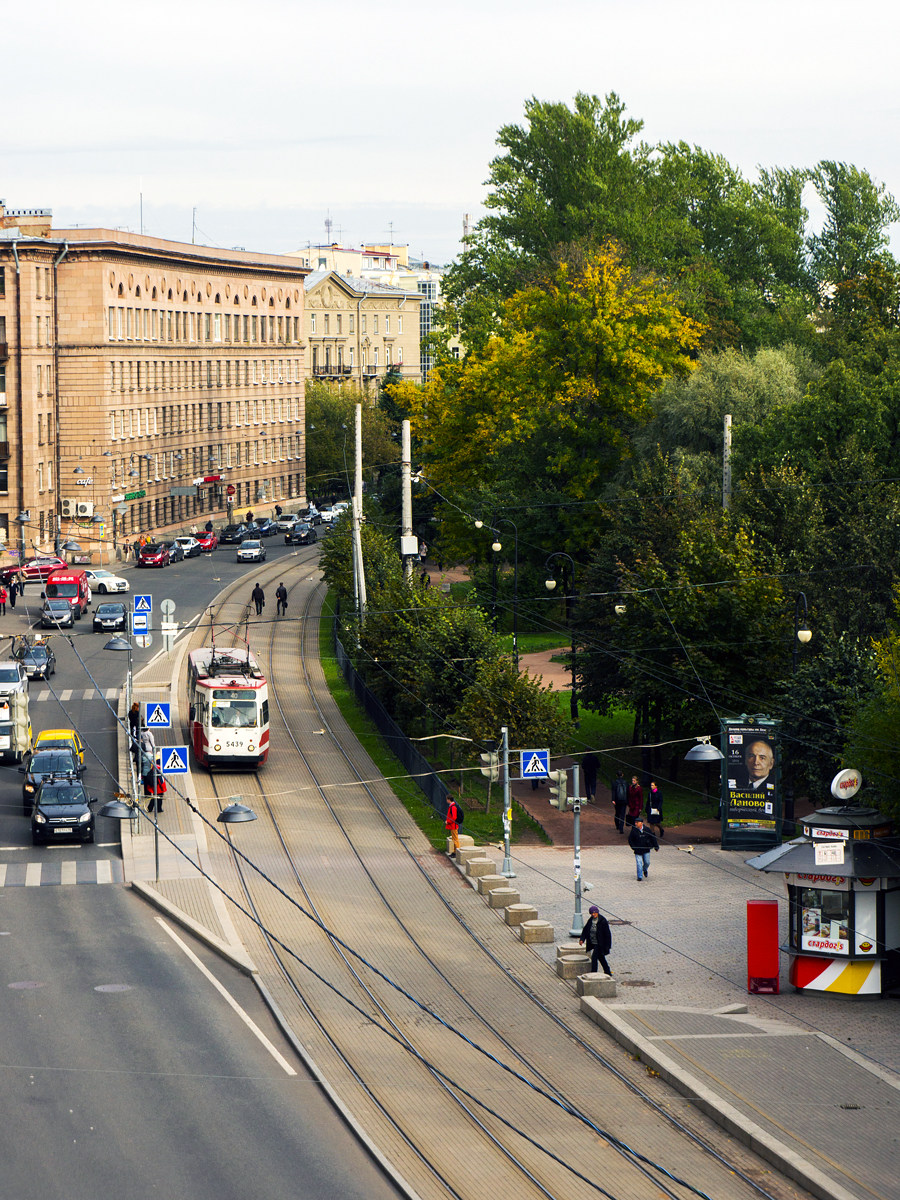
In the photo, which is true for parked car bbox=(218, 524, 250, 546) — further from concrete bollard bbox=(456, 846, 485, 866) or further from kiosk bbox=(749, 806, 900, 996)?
kiosk bbox=(749, 806, 900, 996)

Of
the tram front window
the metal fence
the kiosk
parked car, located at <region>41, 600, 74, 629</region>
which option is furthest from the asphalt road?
parked car, located at <region>41, 600, 74, 629</region>

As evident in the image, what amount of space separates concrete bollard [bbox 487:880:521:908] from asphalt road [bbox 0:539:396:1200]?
6.78m

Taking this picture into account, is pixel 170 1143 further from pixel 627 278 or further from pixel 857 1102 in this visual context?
pixel 627 278

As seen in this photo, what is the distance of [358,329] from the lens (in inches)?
6599

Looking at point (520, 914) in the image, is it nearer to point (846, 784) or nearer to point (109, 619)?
point (846, 784)

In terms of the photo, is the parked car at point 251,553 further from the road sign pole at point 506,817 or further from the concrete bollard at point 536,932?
the concrete bollard at point 536,932

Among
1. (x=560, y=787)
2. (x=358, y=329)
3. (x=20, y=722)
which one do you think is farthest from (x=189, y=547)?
(x=358, y=329)

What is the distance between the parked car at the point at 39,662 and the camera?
2406 inches

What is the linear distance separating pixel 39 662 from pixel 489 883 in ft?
98.0

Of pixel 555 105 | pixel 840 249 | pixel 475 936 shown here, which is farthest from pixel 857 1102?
pixel 840 249

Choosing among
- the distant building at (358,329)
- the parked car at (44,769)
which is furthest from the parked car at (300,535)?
the parked car at (44,769)

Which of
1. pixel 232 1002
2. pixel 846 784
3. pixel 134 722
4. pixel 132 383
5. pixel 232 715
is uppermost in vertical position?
pixel 132 383

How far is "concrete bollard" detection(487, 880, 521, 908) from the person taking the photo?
35.2 meters

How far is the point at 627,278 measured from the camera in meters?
74.8
